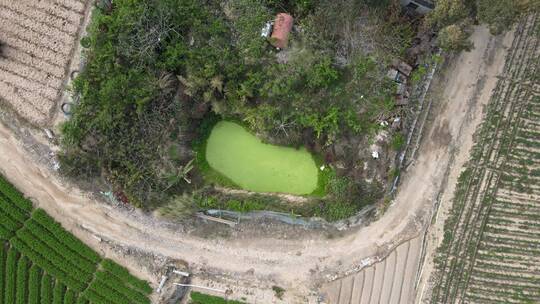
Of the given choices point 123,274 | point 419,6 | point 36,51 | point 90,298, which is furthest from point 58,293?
point 419,6

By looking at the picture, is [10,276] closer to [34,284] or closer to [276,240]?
[34,284]

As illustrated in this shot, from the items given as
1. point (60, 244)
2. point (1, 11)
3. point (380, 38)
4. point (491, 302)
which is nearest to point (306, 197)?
point (380, 38)

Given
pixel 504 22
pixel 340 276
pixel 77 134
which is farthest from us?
pixel 340 276

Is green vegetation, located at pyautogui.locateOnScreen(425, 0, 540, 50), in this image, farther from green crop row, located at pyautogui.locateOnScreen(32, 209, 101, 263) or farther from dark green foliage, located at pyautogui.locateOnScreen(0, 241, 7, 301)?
dark green foliage, located at pyautogui.locateOnScreen(0, 241, 7, 301)

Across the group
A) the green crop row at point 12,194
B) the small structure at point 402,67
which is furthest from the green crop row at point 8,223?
the small structure at point 402,67

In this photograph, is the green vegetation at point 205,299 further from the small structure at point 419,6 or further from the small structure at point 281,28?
the small structure at point 419,6

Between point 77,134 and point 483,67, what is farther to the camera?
point 483,67

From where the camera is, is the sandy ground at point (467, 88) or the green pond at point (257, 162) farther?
the green pond at point (257, 162)

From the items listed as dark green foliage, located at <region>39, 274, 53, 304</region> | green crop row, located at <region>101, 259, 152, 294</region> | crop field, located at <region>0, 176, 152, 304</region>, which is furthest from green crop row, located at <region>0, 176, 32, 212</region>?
green crop row, located at <region>101, 259, 152, 294</region>

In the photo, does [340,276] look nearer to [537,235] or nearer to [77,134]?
[537,235]
